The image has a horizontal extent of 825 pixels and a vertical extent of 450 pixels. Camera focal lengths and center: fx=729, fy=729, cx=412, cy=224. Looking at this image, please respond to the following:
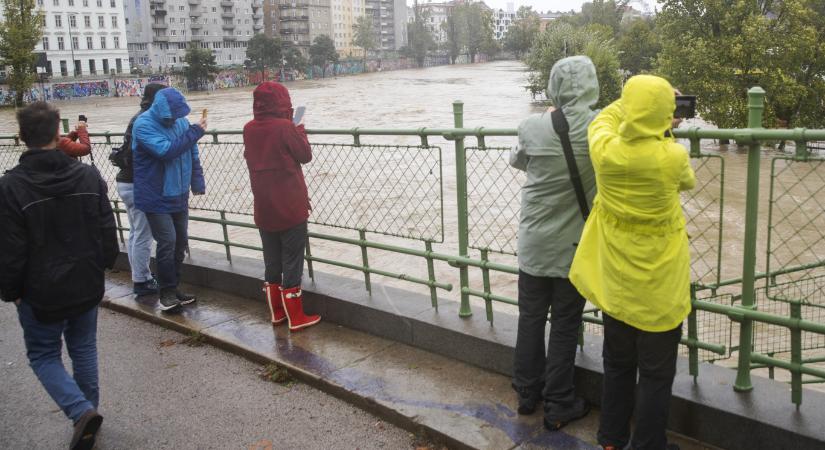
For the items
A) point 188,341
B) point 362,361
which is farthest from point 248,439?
point 188,341

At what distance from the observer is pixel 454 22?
528 ft

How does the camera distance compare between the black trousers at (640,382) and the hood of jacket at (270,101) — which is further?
the hood of jacket at (270,101)

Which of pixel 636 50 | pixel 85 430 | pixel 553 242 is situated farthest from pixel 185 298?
pixel 636 50

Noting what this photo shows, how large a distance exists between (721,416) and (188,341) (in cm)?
349

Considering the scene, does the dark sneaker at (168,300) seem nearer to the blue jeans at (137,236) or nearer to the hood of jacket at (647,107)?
the blue jeans at (137,236)

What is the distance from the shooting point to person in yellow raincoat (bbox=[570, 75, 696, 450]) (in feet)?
8.70

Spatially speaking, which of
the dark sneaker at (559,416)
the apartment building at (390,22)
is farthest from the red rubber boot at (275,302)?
the apartment building at (390,22)

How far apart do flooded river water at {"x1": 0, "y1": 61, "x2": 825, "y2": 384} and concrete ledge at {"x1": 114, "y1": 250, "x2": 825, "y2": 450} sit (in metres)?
0.37

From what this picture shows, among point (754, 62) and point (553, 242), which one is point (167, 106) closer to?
point (553, 242)

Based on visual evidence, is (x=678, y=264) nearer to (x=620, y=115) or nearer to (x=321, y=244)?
(x=620, y=115)

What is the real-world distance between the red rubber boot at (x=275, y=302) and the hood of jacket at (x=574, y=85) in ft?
8.54

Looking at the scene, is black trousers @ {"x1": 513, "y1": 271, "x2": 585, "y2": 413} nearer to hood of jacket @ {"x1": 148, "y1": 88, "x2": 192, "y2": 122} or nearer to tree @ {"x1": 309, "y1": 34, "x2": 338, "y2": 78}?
hood of jacket @ {"x1": 148, "y1": 88, "x2": 192, "y2": 122}

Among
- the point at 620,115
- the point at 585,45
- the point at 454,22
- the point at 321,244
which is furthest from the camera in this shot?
the point at 454,22

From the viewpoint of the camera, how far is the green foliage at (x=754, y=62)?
82.8ft
